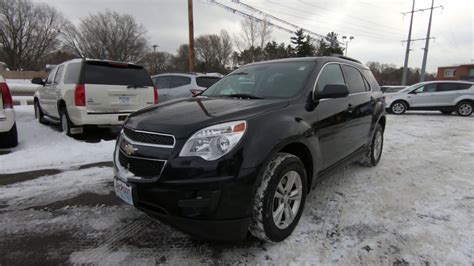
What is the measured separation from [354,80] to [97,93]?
4.96 m

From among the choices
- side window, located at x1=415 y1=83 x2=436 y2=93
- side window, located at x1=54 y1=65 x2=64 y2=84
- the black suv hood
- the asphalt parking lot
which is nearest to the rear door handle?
the asphalt parking lot

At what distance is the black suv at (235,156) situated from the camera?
2.23 m

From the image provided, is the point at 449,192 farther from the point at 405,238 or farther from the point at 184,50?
the point at 184,50

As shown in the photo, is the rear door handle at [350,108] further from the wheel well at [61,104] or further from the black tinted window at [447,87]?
the black tinted window at [447,87]

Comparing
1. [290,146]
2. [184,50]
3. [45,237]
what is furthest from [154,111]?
[184,50]

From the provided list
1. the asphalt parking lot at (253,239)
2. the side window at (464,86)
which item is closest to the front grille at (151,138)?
the asphalt parking lot at (253,239)

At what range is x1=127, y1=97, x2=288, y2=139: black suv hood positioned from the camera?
238 centimetres

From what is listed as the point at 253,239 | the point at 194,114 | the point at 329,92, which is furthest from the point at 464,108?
the point at 194,114

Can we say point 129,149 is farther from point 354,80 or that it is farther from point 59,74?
point 59,74

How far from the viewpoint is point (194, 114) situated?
261cm

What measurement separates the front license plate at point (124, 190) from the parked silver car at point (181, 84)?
6920 millimetres

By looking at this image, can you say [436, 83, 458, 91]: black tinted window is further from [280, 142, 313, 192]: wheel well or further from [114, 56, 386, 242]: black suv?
[280, 142, 313, 192]: wheel well

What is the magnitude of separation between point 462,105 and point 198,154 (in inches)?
640

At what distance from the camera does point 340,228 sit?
9.93 feet
